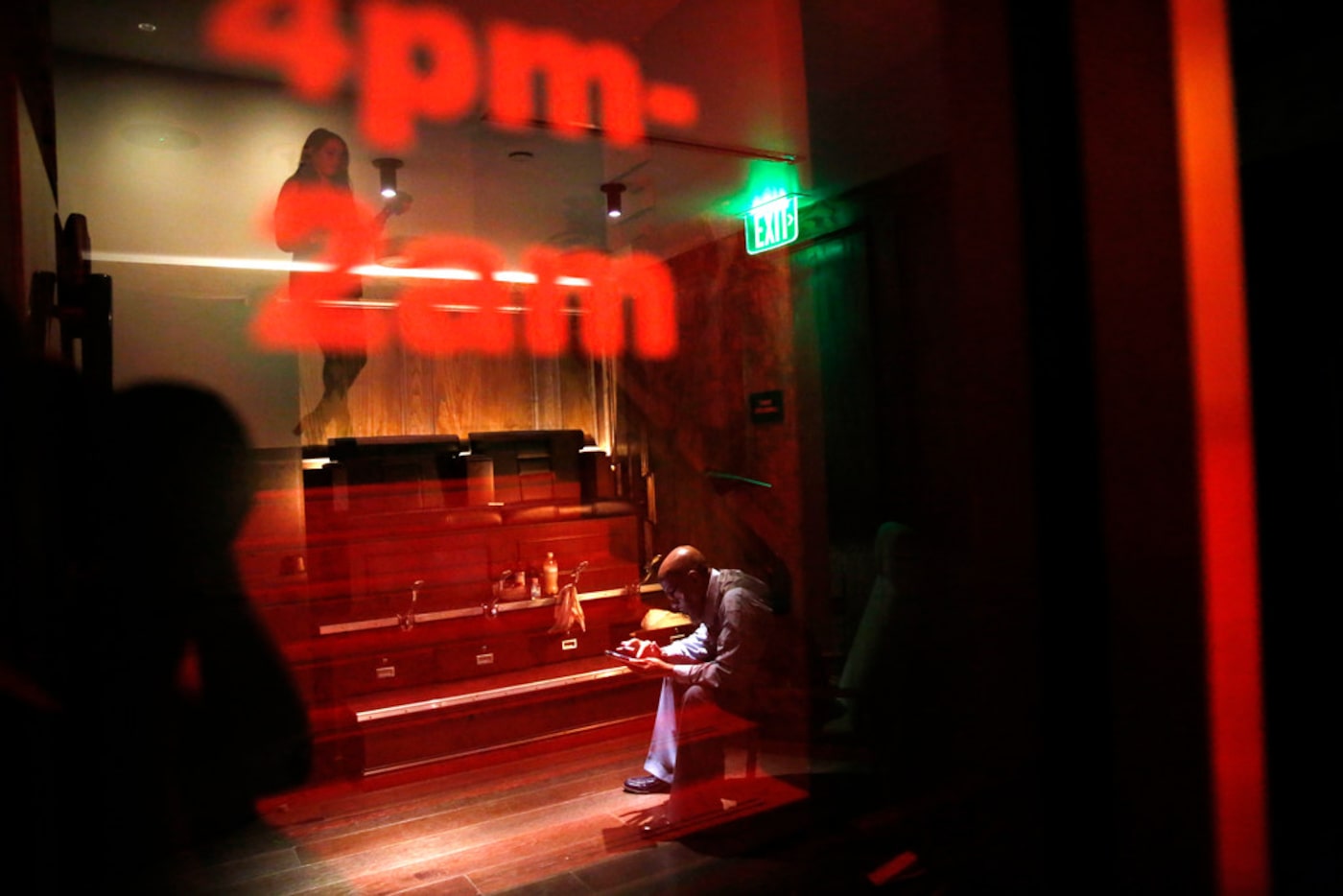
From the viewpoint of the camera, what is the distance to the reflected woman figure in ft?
16.3

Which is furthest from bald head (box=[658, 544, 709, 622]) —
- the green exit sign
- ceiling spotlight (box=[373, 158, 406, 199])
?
ceiling spotlight (box=[373, 158, 406, 199])

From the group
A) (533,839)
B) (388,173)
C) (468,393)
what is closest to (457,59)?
(388,173)

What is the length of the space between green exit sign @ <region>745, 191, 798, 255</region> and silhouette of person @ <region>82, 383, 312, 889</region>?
288cm

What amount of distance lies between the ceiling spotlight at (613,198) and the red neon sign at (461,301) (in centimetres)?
34

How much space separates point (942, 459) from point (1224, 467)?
1.90 feet

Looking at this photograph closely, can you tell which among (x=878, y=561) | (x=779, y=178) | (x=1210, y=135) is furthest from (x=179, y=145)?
(x=1210, y=135)

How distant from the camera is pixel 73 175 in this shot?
4.36 metres

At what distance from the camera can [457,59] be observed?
3951mm

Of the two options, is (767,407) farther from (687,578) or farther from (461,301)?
(461,301)

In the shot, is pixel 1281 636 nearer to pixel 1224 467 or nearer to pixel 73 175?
pixel 1224 467

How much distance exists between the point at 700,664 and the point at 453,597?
182cm

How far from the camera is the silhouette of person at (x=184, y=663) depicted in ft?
11.2

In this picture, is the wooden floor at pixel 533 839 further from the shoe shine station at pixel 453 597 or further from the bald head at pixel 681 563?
the bald head at pixel 681 563

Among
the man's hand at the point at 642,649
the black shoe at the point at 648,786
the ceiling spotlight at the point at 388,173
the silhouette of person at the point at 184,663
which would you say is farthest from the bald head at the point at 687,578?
the ceiling spotlight at the point at 388,173
